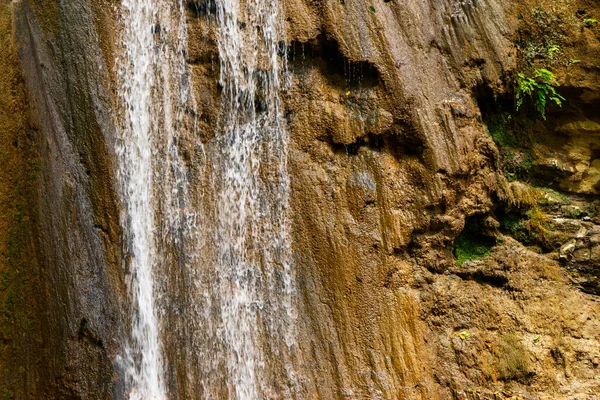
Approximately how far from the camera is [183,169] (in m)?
6.62

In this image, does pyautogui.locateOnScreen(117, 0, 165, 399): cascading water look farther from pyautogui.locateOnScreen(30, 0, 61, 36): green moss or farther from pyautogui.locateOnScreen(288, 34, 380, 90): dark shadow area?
pyautogui.locateOnScreen(288, 34, 380, 90): dark shadow area

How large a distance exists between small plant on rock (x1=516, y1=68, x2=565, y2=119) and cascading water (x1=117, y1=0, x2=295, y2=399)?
2986mm

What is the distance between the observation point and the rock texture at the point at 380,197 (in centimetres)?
600

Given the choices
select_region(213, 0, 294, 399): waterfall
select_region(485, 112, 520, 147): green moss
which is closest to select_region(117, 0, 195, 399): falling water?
select_region(213, 0, 294, 399): waterfall

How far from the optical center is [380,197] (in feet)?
22.6

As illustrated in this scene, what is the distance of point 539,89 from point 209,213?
14.3ft

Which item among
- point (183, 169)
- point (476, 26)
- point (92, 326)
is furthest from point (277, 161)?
point (476, 26)

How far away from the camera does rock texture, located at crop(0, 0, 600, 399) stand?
19.7ft

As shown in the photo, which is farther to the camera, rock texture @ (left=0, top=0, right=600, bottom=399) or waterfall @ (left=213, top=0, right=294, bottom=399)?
waterfall @ (left=213, top=0, right=294, bottom=399)

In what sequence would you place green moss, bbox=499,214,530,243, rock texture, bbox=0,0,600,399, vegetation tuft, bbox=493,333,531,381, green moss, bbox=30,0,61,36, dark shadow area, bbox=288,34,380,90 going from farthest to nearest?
green moss, bbox=499,214,530,243 < dark shadow area, bbox=288,34,380,90 < vegetation tuft, bbox=493,333,531,381 < green moss, bbox=30,0,61,36 < rock texture, bbox=0,0,600,399

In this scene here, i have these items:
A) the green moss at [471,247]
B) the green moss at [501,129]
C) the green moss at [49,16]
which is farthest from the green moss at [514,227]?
the green moss at [49,16]

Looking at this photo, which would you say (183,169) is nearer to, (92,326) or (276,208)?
(276,208)

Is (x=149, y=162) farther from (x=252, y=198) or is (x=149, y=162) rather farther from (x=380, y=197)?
(x=380, y=197)

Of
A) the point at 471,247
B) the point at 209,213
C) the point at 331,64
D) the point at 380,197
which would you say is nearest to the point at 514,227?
the point at 471,247
